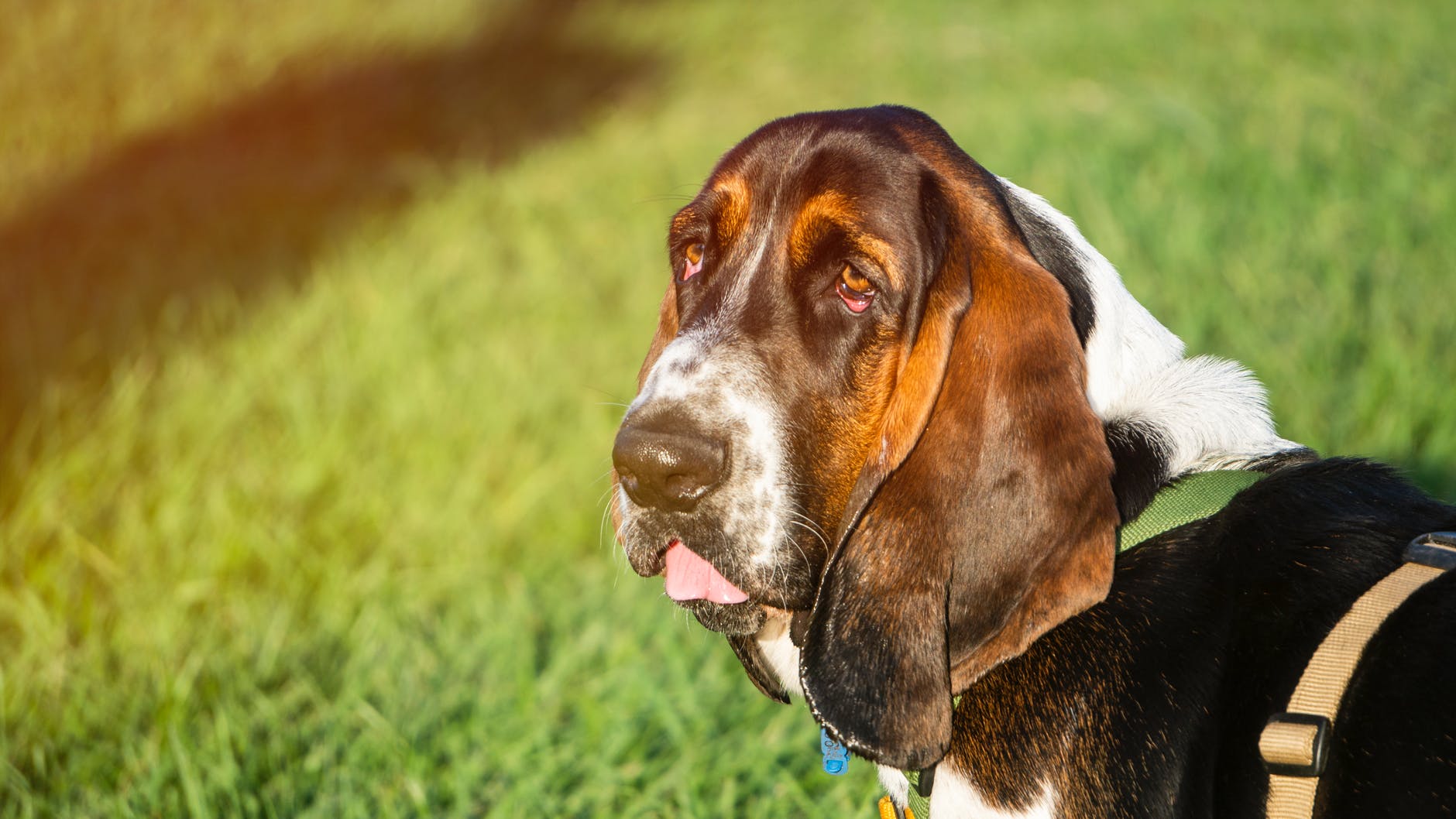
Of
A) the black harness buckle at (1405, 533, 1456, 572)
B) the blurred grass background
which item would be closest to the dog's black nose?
the black harness buckle at (1405, 533, 1456, 572)

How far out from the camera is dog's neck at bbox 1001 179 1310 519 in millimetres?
2365

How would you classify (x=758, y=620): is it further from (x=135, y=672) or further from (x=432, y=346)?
(x=432, y=346)

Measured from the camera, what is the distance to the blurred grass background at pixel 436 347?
3.56m

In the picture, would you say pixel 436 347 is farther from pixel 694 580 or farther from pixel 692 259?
pixel 694 580

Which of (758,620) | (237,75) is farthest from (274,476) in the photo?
(237,75)

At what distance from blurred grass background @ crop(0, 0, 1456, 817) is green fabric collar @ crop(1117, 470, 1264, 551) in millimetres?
1281

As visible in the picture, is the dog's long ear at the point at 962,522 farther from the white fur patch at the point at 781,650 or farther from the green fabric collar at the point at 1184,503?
the white fur patch at the point at 781,650

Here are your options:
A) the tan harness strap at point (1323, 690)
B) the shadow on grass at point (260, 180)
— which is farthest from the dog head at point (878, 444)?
the shadow on grass at point (260, 180)

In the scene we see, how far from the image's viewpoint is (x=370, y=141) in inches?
424

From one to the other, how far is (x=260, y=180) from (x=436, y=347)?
3942 mm

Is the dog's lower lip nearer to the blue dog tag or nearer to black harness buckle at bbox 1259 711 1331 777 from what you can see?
the blue dog tag

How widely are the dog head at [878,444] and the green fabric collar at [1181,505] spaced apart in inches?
5.3

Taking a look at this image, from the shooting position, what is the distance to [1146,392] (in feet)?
8.16

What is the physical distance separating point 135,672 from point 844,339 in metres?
2.62
